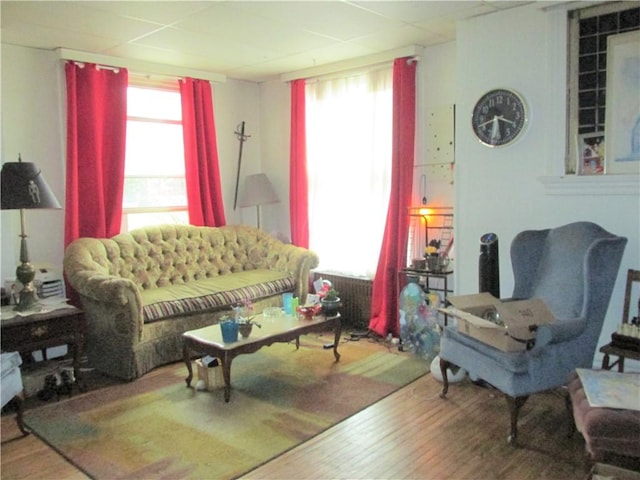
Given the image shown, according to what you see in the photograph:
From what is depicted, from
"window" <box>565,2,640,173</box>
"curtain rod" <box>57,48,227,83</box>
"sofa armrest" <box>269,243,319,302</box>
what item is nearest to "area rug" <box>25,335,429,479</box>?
"sofa armrest" <box>269,243,319,302</box>

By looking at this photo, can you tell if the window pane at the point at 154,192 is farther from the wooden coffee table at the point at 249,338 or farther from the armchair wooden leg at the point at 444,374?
the armchair wooden leg at the point at 444,374

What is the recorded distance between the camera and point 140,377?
12.3 ft

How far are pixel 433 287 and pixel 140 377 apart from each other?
2448 mm

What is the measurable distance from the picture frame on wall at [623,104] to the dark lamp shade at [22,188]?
11.6 feet

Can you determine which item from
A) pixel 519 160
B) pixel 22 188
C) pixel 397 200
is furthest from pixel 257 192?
pixel 519 160

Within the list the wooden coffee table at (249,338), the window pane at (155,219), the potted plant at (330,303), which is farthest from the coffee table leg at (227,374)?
the window pane at (155,219)

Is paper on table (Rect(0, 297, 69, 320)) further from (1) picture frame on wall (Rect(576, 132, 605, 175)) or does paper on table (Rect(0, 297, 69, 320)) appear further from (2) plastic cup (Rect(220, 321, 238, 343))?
(1) picture frame on wall (Rect(576, 132, 605, 175))

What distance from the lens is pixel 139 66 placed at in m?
4.70

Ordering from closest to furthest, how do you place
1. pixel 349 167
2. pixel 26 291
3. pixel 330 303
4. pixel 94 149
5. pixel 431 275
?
pixel 26 291 < pixel 330 303 < pixel 431 275 < pixel 94 149 < pixel 349 167

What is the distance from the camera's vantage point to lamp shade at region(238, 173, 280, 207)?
540 cm

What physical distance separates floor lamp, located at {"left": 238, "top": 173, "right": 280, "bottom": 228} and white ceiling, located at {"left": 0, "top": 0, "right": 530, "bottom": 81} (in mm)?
1199

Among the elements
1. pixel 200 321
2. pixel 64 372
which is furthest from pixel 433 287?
pixel 64 372

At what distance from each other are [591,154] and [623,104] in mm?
334

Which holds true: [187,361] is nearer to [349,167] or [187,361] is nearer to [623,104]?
[349,167]
